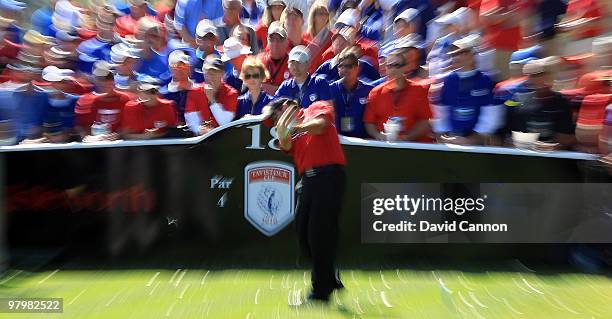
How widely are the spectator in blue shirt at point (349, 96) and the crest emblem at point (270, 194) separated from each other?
24.7 inches

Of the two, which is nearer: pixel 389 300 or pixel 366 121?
pixel 389 300

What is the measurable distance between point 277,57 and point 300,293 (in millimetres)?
2498

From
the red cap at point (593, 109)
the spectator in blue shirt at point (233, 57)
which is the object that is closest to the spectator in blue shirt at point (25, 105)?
the spectator in blue shirt at point (233, 57)

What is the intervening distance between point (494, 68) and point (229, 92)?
2.34m

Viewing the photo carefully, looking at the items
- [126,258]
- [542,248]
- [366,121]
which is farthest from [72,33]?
[542,248]

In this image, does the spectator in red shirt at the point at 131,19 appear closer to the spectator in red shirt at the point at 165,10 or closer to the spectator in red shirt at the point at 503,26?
the spectator in red shirt at the point at 165,10

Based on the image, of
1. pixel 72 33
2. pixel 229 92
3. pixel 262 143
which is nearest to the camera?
pixel 262 143

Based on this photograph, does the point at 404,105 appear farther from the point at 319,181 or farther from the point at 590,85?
the point at 590,85

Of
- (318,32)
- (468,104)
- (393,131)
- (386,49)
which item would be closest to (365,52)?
(386,49)

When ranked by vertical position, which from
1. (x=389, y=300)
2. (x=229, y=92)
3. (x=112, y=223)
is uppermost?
(x=229, y=92)

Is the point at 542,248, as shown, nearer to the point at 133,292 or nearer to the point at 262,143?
the point at 262,143

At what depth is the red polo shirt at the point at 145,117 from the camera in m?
7.42

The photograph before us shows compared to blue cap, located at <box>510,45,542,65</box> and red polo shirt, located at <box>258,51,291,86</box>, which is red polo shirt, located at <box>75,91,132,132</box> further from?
blue cap, located at <box>510,45,542,65</box>

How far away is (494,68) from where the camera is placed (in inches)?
282
